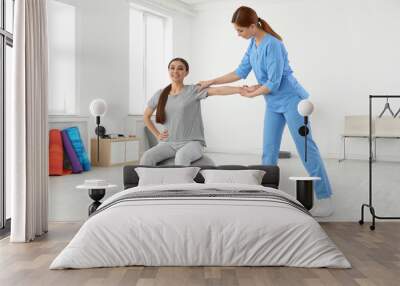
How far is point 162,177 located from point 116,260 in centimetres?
153

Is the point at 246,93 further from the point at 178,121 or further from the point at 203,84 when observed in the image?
the point at 178,121

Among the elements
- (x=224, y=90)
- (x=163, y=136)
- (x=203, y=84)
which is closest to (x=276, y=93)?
(x=224, y=90)

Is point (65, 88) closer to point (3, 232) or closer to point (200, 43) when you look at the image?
point (200, 43)

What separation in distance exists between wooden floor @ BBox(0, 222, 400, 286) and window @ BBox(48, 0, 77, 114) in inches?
150

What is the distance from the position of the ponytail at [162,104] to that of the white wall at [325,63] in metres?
0.54

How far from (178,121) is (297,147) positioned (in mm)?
1231

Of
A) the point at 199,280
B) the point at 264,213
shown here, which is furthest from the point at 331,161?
the point at 199,280

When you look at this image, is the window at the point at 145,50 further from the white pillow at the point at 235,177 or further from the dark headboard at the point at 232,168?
the white pillow at the point at 235,177

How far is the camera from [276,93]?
5762 millimetres

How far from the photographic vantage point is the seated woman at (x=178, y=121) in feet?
18.6

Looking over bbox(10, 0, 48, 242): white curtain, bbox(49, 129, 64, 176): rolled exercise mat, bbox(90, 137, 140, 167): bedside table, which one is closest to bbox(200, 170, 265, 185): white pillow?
bbox(10, 0, 48, 242): white curtain

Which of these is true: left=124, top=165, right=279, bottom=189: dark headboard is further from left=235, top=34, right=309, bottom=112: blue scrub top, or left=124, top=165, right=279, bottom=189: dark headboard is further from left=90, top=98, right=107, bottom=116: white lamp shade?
left=90, top=98, right=107, bottom=116: white lamp shade

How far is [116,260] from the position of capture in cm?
369

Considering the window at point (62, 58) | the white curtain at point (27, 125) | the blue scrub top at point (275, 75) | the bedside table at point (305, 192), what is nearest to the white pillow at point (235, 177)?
the bedside table at point (305, 192)
